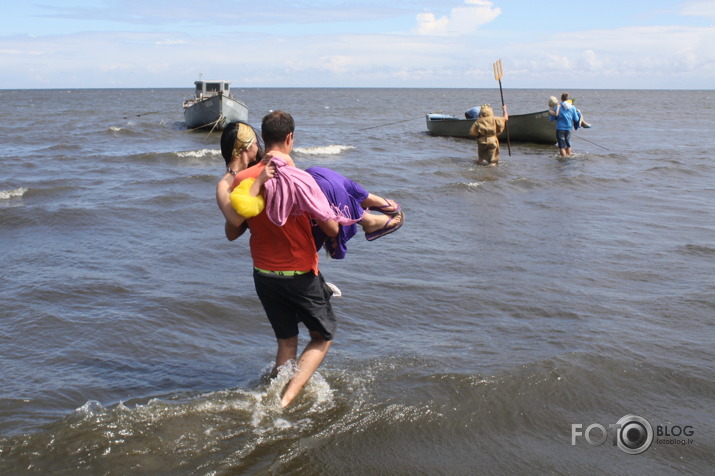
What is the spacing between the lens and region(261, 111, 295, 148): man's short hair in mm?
3311

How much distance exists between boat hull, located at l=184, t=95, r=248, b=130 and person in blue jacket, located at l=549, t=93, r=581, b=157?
14.9 metres

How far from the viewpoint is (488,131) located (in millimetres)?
15328

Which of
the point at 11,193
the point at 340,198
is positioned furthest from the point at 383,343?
the point at 11,193

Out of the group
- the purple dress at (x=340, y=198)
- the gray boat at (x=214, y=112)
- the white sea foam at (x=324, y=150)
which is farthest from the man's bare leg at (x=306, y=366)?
the gray boat at (x=214, y=112)

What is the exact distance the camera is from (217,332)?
530 centimetres

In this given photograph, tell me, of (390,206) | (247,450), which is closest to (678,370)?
(390,206)

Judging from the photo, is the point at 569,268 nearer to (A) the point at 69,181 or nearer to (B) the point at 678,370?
(B) the point at 678,370

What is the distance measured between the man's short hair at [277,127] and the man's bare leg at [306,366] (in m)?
1.14

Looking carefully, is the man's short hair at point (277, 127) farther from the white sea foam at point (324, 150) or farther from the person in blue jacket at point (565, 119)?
the white sea foam at point (324, 150)

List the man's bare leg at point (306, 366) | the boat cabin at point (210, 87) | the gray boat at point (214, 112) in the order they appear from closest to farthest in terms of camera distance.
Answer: the man's bare leg at point (306, 366)
the gray boat at point (214, 112)
the boat cabin at point (210, 87)

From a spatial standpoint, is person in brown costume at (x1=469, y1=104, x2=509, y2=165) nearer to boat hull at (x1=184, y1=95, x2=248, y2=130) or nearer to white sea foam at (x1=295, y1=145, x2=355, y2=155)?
white sea foam at (x1=295, y1=145, x2=355, y2=155)

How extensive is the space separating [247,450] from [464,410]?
125 cm

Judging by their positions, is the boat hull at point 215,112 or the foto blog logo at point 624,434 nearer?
the foto blog logo at point 624,434

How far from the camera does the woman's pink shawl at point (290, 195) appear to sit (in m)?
3.23
